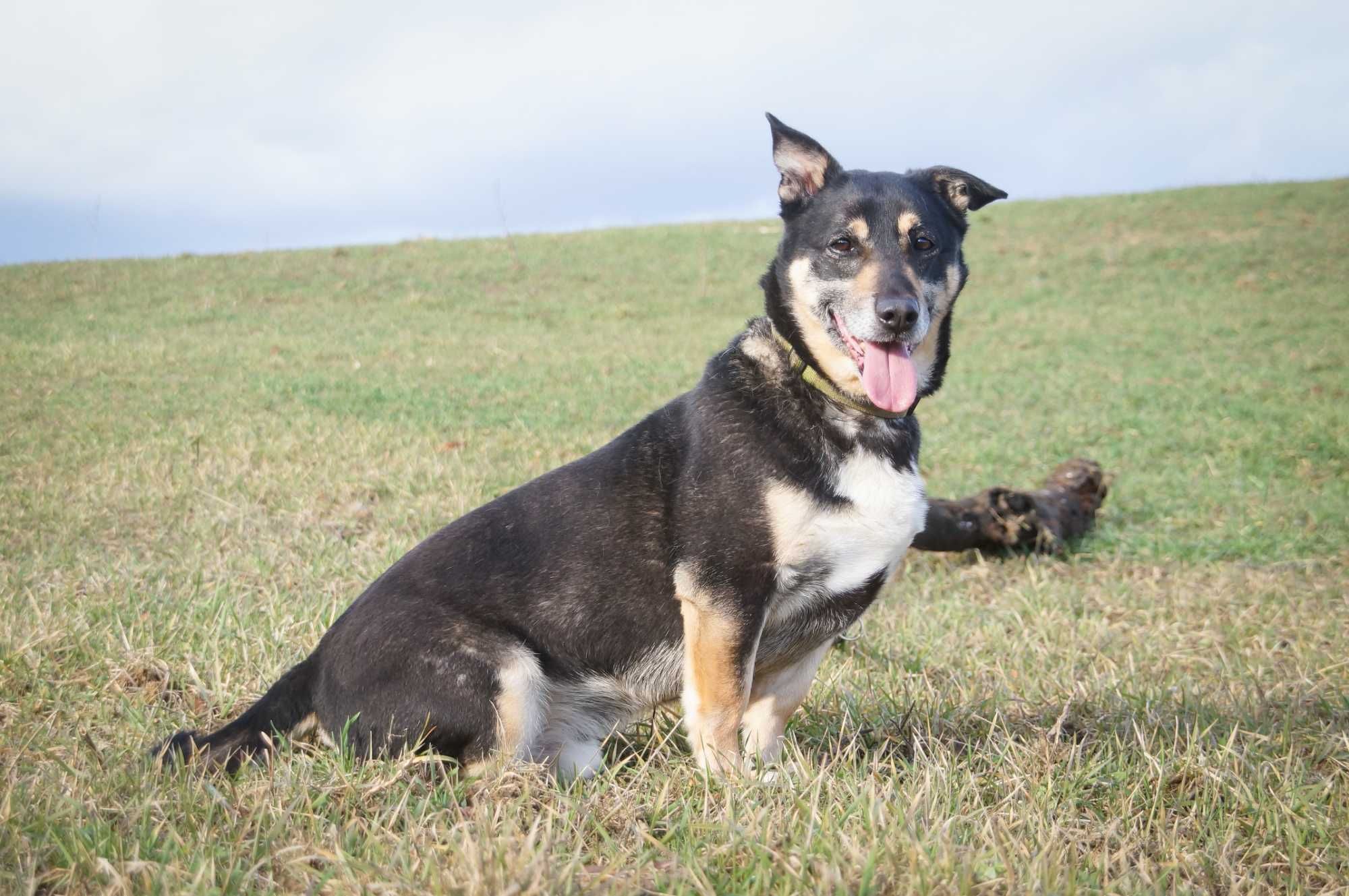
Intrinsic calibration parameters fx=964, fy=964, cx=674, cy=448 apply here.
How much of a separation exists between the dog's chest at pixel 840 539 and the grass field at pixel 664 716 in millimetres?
516

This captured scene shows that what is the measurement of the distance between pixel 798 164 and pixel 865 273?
62 cm

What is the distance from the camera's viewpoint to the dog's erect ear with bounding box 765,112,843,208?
12.4 ft

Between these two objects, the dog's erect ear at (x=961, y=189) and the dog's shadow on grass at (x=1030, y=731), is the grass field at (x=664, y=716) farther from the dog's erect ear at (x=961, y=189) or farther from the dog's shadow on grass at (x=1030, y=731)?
the dog's erect ear at (x=961, y=189)

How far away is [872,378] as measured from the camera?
3504 mm

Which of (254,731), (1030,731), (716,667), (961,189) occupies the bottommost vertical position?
(1030,731)

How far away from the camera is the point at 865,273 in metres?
3.54

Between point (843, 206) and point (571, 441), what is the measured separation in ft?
27.6

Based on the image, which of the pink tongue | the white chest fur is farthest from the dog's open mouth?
the white chest fur

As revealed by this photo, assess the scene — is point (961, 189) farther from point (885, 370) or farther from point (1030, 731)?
point (1030, 731)

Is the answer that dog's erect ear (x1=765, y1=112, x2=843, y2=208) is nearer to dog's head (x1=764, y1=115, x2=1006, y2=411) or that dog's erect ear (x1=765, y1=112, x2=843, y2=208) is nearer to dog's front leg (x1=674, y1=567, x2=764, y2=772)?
dog's head (x1=764, y1=115, x2=1006, y2=411)

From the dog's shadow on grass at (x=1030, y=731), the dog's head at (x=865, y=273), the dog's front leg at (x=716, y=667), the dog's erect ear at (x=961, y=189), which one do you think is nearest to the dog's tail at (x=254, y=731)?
the dog's shadow on grass at (x=1030, y=731)

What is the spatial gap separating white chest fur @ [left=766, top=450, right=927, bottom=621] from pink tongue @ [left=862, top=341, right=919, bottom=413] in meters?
0.21

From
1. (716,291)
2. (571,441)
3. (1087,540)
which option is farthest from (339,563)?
(716,291)

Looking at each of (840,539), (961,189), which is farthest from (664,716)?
(961,189)
